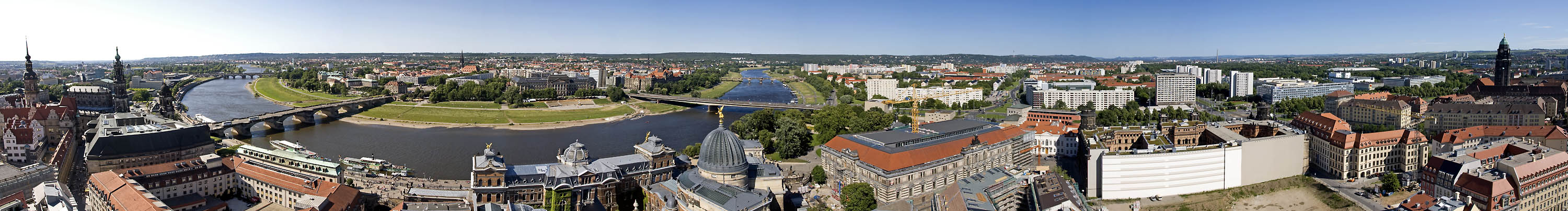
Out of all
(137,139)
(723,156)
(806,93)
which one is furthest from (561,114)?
(723,156)

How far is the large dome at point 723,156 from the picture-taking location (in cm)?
1966

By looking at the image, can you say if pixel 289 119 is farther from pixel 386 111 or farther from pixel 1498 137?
pixel 1498 137

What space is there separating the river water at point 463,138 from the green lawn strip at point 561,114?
7.11 ft

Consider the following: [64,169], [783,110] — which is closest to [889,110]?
[783,110]

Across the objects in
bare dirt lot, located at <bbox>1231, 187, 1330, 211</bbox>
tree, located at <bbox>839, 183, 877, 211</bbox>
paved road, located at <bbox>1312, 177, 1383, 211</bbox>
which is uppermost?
tree, located at <bbox>839, 183, 877, 211</bbox>

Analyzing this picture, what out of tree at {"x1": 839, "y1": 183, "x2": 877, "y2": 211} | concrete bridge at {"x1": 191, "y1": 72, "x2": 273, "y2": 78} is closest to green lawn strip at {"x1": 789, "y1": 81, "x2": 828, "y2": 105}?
tree at {"x1": 839, "y1": 183, "x2": 877, "y2": 211}

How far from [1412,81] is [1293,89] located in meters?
13.2

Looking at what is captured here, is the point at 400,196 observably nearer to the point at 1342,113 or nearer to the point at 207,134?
the point at 207,134

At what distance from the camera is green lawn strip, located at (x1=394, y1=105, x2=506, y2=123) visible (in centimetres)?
4384

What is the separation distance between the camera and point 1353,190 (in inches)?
910

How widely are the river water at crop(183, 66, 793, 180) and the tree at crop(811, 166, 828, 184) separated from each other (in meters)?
10.1

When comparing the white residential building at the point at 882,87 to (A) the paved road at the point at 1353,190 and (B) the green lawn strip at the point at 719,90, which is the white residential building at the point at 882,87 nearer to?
(B) the green lawn strip at the point at 719,90

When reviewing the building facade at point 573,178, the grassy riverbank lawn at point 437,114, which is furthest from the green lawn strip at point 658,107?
the building facade at point 573,178

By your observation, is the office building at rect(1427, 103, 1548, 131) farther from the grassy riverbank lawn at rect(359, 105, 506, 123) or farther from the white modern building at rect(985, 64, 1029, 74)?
the white modern building at rect(985, 64, 1029, 74)
